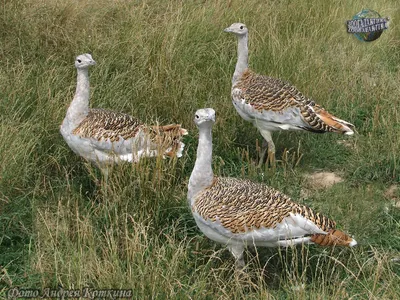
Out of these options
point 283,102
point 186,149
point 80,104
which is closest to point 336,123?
point 283,102

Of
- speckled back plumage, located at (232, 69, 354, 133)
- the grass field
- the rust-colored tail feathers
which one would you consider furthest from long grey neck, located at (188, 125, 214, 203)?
the rust-colored tail feathers

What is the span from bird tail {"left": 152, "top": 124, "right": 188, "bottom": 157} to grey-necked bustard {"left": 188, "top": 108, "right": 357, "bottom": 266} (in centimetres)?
75

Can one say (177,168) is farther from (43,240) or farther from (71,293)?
(71,293)

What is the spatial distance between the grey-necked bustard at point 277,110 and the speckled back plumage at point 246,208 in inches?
43.4

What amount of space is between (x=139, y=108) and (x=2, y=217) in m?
1.81

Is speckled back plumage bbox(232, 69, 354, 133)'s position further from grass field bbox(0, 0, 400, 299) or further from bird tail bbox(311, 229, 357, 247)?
bird tail bbox(311, 229, 357, 247)

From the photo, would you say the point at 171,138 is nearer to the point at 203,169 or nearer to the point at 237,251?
the point at 203,169

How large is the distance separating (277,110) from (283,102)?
8 centimetres

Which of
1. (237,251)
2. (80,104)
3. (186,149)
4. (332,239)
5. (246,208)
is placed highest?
(80,104)

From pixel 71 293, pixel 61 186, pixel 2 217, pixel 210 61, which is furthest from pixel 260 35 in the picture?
pixel 71 293

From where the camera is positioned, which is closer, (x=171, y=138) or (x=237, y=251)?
(x=237, y=251)

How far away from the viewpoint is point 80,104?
478cm

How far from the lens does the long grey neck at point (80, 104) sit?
475 centimetres

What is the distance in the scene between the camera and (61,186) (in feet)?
15.1
